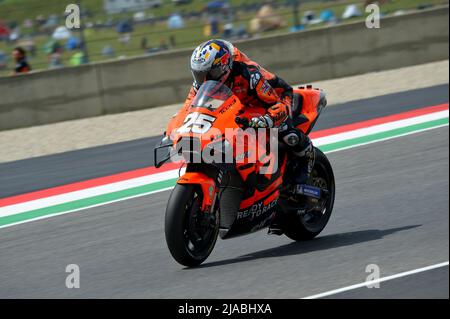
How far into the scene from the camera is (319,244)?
7.47 meters

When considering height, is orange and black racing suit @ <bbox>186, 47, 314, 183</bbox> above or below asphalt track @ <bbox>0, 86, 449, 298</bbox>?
above

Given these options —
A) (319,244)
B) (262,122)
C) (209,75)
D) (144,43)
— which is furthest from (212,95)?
(144,43)

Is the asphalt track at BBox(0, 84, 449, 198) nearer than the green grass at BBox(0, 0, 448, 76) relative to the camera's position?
Yes

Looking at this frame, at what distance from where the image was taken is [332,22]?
18.0 metres

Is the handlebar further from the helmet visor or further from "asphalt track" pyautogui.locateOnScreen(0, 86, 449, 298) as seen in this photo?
"asphalt track" pyautogui.locateOnScreen(0, 86, 449, 298)

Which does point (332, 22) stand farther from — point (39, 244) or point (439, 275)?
point (439, 275)

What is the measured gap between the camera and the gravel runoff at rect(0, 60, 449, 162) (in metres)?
13.7

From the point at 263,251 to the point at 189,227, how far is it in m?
1.07

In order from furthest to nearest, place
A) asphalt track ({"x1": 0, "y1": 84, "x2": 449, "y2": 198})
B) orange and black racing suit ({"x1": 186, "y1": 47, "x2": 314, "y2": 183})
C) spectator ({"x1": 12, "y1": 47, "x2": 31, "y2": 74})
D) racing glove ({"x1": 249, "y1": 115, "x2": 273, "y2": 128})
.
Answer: spectator ({"x1": 12, "y1": 47, "x2": 31, "y2": 74}) < asphalt track ({"x1": 0, "y1": 84, "x2": 449, "y2": 198}) < orange and black racing suit ({"x1": 186, "y1": 47, "x2": 314, "y2": 183}) < racing glove ({"x1": 249, "y1": 115, "x2": 273, "y2": 128})

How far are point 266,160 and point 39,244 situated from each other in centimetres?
240

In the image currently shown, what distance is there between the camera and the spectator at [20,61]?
15.7 metres

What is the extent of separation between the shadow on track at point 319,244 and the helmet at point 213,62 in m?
1.42

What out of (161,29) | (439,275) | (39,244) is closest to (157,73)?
(161,29)

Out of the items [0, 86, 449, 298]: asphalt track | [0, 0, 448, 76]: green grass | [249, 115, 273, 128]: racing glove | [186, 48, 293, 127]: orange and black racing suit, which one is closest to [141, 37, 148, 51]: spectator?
[0, 0, 448, 76]: green grass
